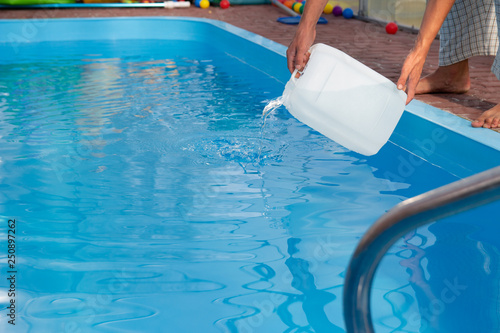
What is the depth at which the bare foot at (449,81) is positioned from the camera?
2.41 metres

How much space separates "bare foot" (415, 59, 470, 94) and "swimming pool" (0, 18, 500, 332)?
317mm

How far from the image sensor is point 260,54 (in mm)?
3766

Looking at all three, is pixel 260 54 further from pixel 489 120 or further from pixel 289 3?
pixel 289 3

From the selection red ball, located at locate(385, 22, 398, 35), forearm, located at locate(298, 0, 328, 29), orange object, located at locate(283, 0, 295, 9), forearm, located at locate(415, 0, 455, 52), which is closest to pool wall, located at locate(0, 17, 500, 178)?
forearm, located at locate(415, 0, 455, 52)

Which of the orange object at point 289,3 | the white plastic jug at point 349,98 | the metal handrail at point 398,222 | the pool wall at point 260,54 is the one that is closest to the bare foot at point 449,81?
the pool wall at point 260,54

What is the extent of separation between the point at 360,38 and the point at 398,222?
3.91m

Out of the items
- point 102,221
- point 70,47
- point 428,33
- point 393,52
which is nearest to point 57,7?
point 70,47

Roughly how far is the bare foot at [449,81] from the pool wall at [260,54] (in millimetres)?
233

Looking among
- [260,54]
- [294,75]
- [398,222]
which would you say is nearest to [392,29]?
[260,54]

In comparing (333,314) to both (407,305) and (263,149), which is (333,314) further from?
(263,149)

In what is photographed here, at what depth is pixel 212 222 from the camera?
165 centimetres

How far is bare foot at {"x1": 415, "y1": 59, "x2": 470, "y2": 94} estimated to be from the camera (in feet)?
7.91

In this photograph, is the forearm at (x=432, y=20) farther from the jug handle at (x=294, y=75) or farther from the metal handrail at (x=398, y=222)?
the metal handrail at (x=398, y=222)

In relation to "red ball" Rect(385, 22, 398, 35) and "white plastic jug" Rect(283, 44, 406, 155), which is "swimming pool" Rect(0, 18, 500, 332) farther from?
"red ball" Rect(385, 22, 398, 35)
